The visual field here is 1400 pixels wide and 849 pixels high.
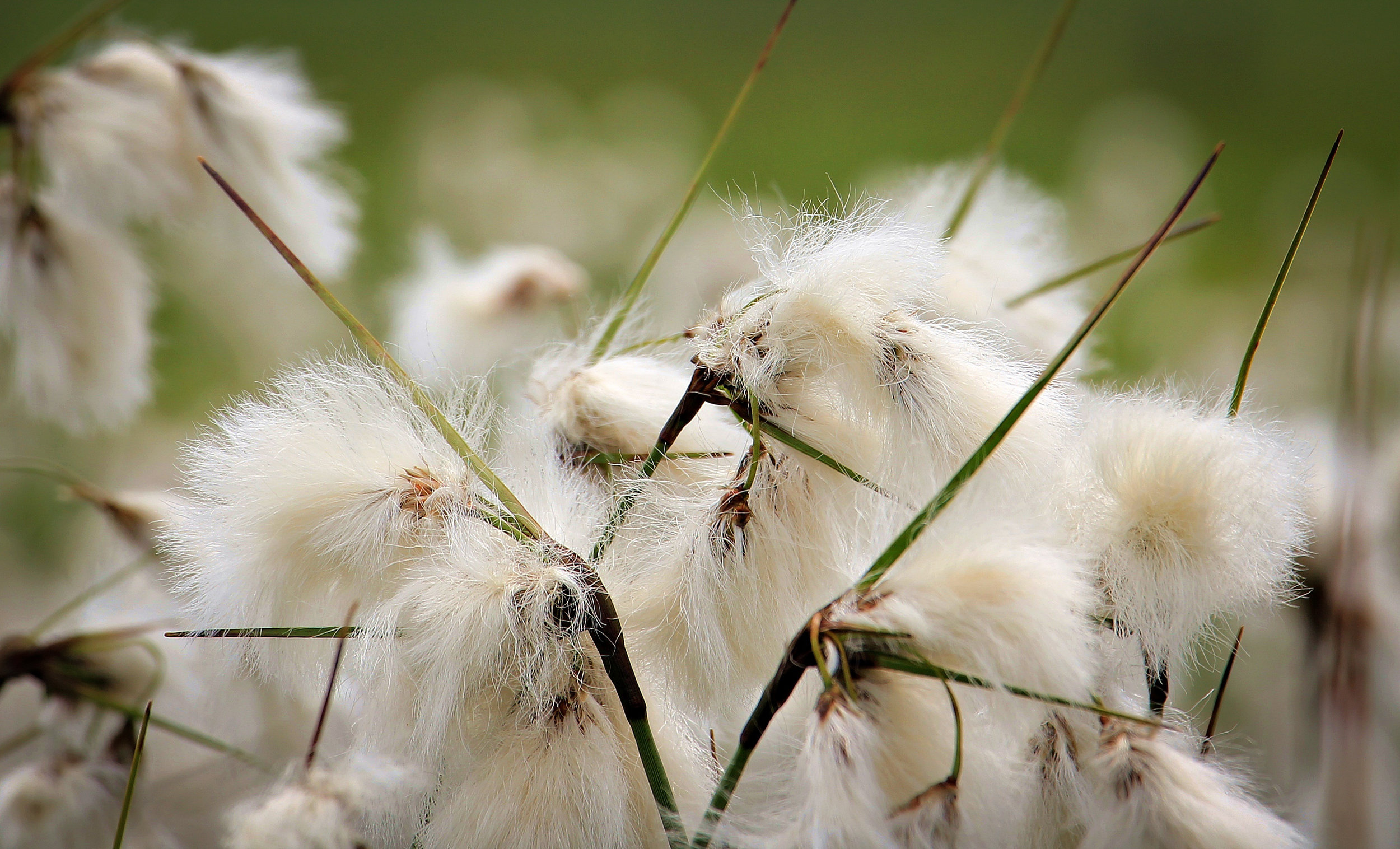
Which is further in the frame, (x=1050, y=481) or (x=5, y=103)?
(x=5, y=103)

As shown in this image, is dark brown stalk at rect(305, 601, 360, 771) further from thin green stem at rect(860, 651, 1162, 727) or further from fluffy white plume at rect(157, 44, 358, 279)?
fluffy white plume at rect(157, 44, 358, 279)

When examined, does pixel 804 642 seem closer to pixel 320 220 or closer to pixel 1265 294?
pixel 320 220

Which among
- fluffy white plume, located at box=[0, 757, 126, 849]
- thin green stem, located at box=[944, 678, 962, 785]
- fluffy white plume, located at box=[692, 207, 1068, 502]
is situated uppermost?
fluffy white plume, located at box=[692, 207, 1068, 502]

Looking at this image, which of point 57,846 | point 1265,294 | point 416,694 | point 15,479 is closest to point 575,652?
point 416,694

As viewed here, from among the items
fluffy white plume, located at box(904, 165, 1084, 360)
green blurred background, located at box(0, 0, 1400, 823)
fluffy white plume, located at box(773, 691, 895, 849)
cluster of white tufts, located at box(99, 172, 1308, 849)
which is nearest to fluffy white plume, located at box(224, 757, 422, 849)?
cluster of white tufts, located at box(99, 172, 1308, 849)

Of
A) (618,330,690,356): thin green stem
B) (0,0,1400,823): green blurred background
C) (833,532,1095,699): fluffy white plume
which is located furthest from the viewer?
(0,0,1400,823): green blurred background

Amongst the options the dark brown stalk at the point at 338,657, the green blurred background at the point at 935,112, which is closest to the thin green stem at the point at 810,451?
the dark brown stalk at the point at 338,657

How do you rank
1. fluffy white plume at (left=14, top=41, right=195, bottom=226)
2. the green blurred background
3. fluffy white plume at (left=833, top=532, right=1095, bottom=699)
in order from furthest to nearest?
the green blurred background
fluffy white plume at (left=14, top=41, right=195, bottom=226)
fluffy white plume at (left=833, top=532, right=1095, bottom=699)
